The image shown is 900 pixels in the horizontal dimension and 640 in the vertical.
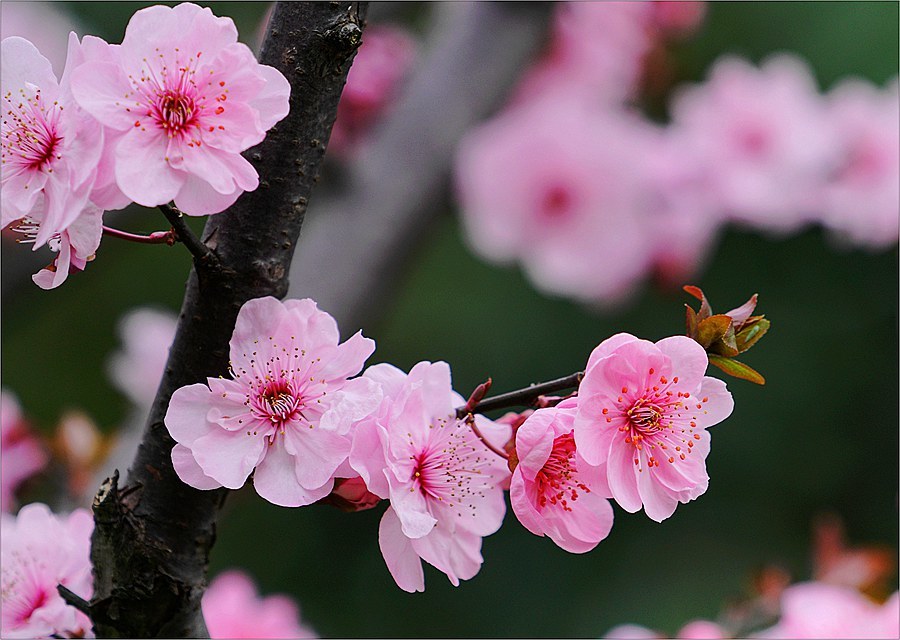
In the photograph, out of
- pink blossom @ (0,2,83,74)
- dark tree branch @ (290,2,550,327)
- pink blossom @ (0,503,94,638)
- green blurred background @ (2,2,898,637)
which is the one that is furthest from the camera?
green blurred background @ (2,2,898,637)

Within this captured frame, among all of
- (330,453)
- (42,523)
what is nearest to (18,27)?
(42,523)

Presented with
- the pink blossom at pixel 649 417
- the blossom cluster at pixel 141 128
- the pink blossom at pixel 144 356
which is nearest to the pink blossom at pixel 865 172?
the pink blossom at pixel 144 356

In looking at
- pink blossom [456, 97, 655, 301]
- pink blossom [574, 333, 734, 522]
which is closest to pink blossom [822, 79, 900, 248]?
pink blossom [456, 97, 655, 301]

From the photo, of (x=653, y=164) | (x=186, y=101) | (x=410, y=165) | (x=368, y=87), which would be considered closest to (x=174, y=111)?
(x=186, y=101)

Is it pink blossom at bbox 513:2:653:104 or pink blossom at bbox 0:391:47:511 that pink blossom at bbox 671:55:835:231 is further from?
pink blossom at bbox 0:391:47:511

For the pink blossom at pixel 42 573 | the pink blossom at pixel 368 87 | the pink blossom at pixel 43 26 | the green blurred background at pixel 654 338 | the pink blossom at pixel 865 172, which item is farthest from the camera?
the green blurred background at pixel 654 338

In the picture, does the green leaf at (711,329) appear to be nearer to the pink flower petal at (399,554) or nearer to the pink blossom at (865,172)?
the pink flower petal at (399,554)

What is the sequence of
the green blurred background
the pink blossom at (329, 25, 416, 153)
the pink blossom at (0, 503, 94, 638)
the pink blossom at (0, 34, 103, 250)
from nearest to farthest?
the pink blossom at (0, 34, 103, 250) < the pink blossom at (0, 503, 94, 638) < the pink blossom at (329, 25, 416, 153) < the green blurred background

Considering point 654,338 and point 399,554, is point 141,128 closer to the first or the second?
point 399,554
